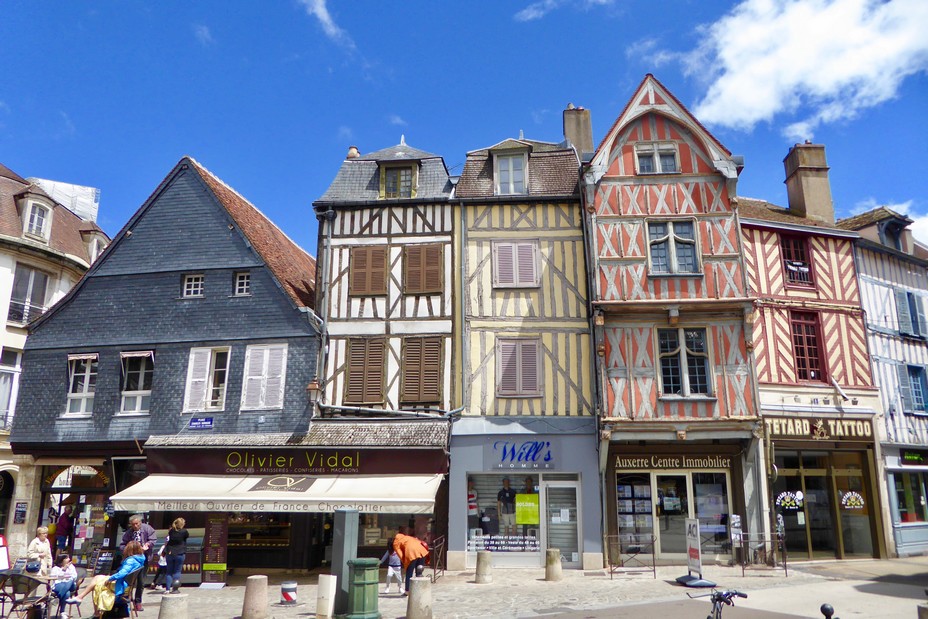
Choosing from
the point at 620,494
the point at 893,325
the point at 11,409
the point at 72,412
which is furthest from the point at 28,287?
the point at 893,325

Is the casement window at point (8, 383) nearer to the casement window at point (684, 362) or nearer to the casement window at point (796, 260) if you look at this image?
the casement window at point (684, 362)

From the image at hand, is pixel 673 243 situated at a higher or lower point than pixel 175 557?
higher

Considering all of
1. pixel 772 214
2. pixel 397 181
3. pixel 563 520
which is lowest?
pixel 563 520

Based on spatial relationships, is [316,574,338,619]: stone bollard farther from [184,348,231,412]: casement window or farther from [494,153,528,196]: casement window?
[494,153,528,196]: casement window

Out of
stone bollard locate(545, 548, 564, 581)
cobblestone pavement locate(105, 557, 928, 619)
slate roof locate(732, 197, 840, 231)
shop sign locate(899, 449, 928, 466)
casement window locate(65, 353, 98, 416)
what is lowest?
cobblestone pavement locate(105, 557, 928, 619)

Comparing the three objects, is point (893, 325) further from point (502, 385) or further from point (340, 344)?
point (340, 344)

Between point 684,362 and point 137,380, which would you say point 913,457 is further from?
point 137,380

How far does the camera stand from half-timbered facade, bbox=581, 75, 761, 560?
14.9 metres

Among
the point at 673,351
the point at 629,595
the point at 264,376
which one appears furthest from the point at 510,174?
the point at 629,595

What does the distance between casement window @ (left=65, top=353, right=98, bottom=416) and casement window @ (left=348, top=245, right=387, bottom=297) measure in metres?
6.53

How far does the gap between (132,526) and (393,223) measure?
861 centimetres

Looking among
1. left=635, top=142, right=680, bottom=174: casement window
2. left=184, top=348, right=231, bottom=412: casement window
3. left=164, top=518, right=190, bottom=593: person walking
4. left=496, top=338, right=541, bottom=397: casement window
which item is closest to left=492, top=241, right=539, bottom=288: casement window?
left=496, top=338, right=541, bottom=397: casement window

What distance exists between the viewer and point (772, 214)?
18.2 meters

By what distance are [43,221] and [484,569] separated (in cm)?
2025
